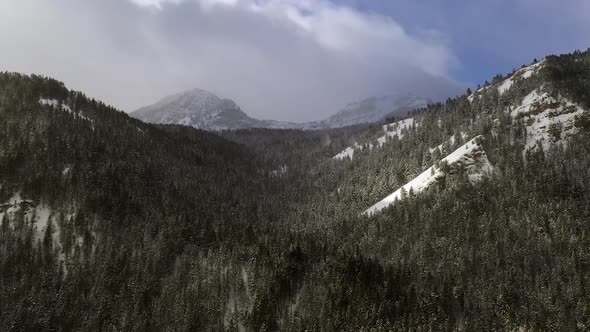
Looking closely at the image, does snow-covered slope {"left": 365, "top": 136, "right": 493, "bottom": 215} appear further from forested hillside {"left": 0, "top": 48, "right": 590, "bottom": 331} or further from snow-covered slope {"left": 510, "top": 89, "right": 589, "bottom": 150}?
snow-covered slope {"left": 510, "top": 89, "right": 589, "bottom": 150}

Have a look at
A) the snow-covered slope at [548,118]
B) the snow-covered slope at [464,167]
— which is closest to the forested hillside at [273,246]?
the snow-covered slope at [548,118]

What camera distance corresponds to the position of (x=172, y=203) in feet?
436

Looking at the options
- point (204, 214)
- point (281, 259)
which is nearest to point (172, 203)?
point (204, 214)

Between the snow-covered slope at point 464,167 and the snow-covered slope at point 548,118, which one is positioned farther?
the snow-covered slope at point 548,118

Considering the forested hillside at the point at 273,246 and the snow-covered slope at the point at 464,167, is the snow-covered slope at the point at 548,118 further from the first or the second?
the snow-covered slope at the point at 464,167

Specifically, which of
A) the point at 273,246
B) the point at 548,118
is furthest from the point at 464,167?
the point at 273,246

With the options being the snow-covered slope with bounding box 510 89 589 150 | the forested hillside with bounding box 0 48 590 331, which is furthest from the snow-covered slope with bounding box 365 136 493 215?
the snow-covered slope with bounding box 510 89 589 150

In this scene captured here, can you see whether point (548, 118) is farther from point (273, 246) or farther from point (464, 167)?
point (273, 246)

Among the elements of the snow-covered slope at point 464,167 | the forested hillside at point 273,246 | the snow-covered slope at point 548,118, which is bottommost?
the forested hillside at point 273,246

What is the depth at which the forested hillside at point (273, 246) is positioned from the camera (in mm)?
83562

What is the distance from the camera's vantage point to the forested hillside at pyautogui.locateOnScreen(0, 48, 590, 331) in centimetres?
8356

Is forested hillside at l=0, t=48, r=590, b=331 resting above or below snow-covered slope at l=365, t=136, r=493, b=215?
below

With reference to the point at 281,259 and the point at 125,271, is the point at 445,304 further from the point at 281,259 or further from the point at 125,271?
the point at 125,271

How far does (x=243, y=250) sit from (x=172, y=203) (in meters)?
43.9
